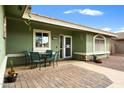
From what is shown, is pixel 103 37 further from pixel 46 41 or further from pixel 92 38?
pixel 46 41

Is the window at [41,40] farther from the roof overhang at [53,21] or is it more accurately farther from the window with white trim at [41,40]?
the roof overhang at [53,21]

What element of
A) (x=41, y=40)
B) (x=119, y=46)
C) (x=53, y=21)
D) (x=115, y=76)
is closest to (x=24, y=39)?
(x=41, y=40)

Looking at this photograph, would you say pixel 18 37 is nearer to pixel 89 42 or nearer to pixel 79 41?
pixel 79 41

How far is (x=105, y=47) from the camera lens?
37.9ft

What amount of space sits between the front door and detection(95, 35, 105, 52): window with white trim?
258 centimetres

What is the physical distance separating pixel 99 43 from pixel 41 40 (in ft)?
19.6

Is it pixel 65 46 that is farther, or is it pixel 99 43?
pixel 99 43

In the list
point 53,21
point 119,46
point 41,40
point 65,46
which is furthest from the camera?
point 119,46

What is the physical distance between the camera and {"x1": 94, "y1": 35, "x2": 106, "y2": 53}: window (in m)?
10.2

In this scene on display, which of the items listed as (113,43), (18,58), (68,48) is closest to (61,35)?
(68,48)

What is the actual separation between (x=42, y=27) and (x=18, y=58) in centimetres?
267

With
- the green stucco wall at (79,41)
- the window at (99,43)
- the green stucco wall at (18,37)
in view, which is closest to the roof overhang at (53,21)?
the green stucco wall at (79,41)

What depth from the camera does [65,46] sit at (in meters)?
9.34

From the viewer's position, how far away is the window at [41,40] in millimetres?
7520
